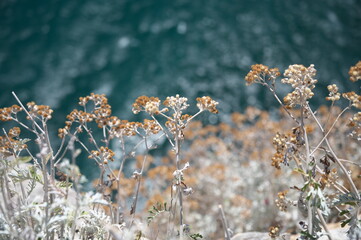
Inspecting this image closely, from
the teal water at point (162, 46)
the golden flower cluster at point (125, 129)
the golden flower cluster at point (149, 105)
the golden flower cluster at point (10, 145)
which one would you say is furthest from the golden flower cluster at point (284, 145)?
the teal water at point (162, 46)

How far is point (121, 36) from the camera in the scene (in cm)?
775

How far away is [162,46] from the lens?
7625 millimetres

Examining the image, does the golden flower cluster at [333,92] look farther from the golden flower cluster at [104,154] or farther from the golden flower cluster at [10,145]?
the golden flower cluster at [10,145]

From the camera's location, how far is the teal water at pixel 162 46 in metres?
6.91

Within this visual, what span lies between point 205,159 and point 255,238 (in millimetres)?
3174

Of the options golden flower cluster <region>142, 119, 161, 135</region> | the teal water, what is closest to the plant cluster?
golden flower cluster <region>142, 119, 161, 135</region>

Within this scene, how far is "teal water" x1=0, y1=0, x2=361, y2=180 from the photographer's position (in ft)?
22.7

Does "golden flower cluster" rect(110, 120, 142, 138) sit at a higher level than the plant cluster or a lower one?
higher

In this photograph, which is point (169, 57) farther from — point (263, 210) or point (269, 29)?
point (263, 210)

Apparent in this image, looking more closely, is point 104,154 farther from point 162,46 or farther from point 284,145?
point 162,46

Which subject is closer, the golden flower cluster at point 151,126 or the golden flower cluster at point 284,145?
the golden flower cluster at point 284,145

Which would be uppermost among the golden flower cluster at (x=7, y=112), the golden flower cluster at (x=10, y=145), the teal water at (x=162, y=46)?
the golden flower cluster at (x=7, y=112)

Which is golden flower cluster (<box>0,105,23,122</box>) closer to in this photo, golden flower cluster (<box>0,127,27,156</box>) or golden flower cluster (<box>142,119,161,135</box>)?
golden flower cluster (<box>0,127,27,156</box>)

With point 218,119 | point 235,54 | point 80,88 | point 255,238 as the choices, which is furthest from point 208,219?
point 235,54
